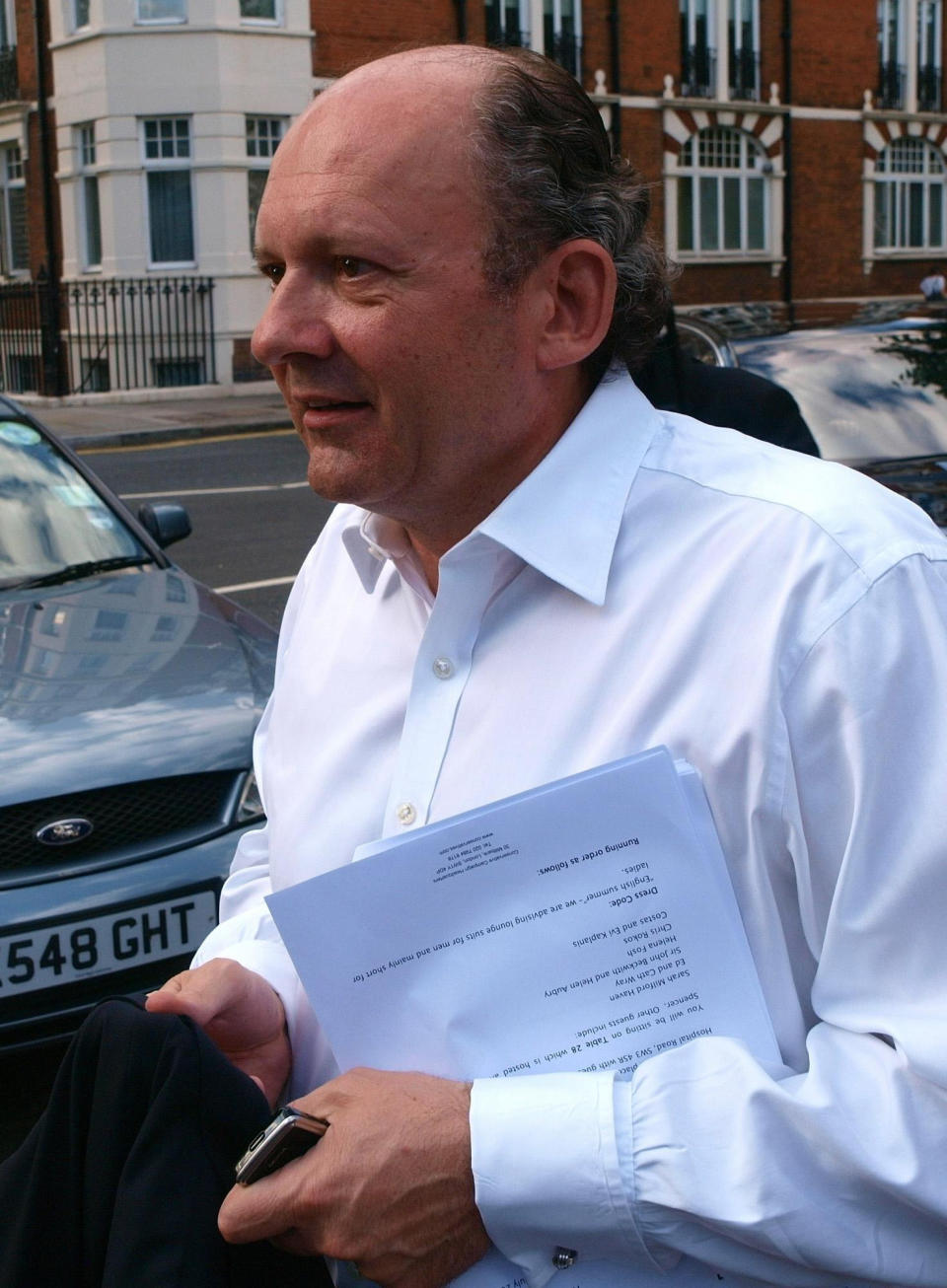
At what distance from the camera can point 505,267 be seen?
1.65 meters

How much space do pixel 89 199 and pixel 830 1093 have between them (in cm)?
2443

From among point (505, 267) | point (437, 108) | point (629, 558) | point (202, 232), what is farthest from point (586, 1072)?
point (202, 232)

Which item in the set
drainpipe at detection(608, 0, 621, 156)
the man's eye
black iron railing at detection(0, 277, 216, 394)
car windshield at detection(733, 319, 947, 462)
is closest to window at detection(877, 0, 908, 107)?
drainpipe at detection(608, 0, 621, 156)

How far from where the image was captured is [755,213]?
2891cm

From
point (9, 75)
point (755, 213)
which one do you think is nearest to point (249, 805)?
point (9, 75)

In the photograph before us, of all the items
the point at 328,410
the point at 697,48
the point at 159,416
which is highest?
the point at 697,48

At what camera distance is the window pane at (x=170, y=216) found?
910 inches

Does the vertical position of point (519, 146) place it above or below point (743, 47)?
below

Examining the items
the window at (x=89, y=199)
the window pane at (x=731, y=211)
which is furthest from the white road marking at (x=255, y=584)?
the window pane at (x=731, y=211)

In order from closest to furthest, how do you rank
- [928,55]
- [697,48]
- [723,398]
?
[723,398], [697,48], [928,55]

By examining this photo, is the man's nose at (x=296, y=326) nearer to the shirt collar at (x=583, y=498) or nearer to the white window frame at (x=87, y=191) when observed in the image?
the shirt collar at (x=583, y=498)

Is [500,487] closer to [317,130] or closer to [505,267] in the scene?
[505,267]

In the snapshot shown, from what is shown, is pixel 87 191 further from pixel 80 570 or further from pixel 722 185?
pixel 80 570

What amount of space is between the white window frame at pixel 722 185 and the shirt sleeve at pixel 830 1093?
1073 inches
